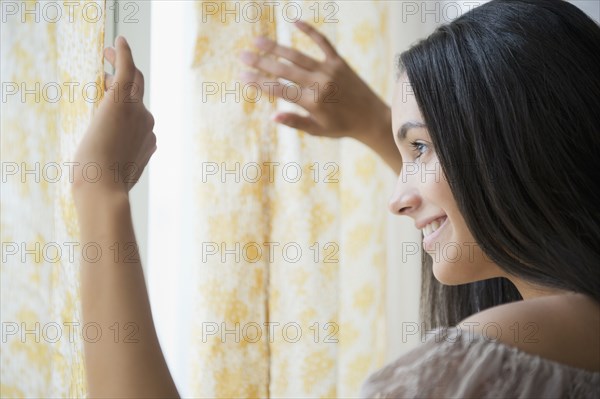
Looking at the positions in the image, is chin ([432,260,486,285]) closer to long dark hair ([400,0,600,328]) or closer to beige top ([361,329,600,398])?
long dark hair ([400,0,600,328])

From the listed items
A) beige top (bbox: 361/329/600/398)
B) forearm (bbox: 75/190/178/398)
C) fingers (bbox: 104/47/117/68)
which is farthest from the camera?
fingers (bbox: 104/47/117/68)

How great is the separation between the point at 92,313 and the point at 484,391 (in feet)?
1.37

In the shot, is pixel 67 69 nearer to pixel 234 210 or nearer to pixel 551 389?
pixel 234 210

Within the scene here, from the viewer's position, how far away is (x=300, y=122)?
3.74 feet

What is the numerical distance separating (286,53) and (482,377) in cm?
57

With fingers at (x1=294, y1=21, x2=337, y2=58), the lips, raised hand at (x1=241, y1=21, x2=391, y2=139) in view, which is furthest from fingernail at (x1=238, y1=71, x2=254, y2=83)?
the lips

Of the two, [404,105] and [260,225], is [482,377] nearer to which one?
[404,105]

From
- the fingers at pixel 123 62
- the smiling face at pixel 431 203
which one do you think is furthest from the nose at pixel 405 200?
the fingers at pixel 123 62

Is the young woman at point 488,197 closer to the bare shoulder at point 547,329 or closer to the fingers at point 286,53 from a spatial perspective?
the bare shoulder at point 547,329

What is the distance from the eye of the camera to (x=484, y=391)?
29.3 inches

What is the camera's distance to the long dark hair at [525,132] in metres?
0.86

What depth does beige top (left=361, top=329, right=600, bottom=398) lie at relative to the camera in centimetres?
74

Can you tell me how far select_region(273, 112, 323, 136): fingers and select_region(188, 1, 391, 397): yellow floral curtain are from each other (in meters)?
0.04

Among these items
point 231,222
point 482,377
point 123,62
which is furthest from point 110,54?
point 482,377
